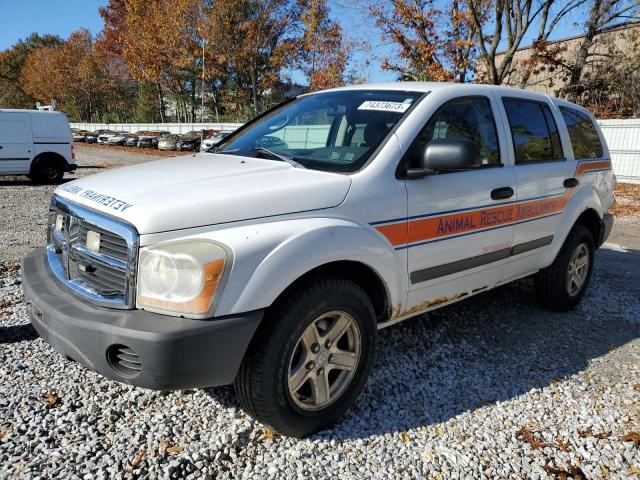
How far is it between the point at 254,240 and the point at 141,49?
4691 centimetres

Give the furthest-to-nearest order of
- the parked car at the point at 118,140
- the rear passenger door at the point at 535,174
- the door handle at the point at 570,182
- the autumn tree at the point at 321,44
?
the parked car at the point at 118,140, the autumn tree at the point at 321,44, the door handle at the point at 570,182, the rear passenger door at the point at 535,174

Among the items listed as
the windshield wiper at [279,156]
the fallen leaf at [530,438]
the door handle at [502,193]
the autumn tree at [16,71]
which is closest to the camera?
the fallen leaf at [530,438]

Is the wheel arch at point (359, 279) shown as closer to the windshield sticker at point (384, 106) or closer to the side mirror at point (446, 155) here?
the side mirror at point (446, 155)

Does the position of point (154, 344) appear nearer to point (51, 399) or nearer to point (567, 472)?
point (51, 399)

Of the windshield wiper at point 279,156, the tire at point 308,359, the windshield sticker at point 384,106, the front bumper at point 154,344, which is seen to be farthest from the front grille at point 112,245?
the windshield sticker at point 384,106

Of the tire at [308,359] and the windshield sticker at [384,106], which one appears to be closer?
the tire at [308,359]

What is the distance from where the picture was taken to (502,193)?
140 inches

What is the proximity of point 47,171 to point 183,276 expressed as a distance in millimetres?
→ 14103

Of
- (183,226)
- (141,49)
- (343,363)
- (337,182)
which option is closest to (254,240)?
(183,226)

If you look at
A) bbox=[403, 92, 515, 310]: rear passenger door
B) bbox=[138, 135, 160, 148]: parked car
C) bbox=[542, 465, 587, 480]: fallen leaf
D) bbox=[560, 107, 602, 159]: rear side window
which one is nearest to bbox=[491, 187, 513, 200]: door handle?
bbox=[403, 92, 515, 310]: rear passenger door

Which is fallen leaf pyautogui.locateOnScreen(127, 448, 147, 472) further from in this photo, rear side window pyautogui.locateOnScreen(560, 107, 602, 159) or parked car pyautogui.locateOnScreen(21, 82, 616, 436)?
rear side window pyautogui.locateOnScreen(560, 107, 602, 159)

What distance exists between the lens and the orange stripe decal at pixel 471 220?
9.57ft

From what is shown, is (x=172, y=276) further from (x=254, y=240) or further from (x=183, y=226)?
(x=254, y=240)

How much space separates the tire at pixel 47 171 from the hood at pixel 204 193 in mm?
12717
